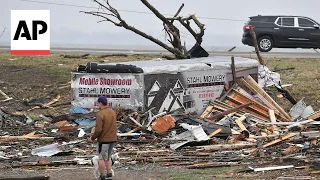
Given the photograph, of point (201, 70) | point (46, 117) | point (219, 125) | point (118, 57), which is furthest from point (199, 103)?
point (118, 57)

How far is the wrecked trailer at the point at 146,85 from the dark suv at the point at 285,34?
14838 mm

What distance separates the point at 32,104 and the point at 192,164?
361 inches

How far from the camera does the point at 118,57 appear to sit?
1093 inches

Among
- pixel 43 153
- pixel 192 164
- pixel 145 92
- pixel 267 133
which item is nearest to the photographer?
pixel 192 164

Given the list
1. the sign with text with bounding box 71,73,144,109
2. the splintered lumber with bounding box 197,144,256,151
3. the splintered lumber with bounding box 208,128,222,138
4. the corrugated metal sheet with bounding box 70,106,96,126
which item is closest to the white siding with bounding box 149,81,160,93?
the sign with text with bounding box 71,73,144,109

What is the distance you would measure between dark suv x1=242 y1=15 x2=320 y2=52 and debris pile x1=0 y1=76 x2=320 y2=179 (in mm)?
14026

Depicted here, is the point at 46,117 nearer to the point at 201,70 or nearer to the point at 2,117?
the point at 2,117

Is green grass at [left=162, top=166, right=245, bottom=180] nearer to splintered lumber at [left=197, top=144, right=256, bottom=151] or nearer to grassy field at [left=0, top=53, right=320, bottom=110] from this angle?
splintered lumber at [left=197, top=144, right=256, bottom=151]

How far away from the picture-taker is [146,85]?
16.9m

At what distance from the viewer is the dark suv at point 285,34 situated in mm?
32500

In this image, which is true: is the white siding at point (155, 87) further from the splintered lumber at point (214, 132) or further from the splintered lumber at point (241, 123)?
the splintered lumber at point (214, 132)

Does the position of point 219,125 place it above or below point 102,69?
below

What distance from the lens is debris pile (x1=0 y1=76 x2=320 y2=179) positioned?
12.7 meters

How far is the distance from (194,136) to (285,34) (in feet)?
63.0
